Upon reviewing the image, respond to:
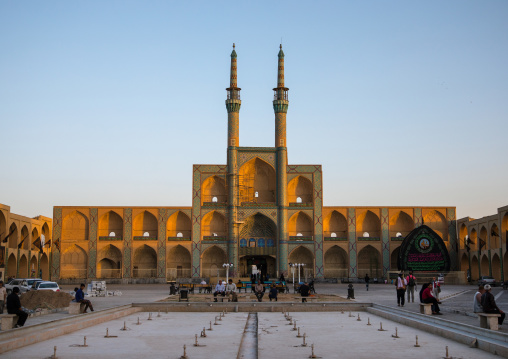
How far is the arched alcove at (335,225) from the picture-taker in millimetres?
49869

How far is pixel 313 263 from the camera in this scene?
47500mm

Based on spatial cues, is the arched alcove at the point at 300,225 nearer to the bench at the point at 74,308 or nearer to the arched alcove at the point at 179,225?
the arched alcove at the point at 179,225

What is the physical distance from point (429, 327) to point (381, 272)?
114 feet

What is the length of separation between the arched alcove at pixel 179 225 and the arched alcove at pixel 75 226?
6.70m

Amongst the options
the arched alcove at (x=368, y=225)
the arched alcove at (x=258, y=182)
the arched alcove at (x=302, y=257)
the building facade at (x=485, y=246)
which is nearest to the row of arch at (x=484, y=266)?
the building facade at (x=485, y=246)

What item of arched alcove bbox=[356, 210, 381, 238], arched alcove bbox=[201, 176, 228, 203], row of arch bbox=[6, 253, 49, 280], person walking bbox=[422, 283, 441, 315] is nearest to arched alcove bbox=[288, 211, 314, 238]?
arched alcove bbox=[356, 210, 381, 238]

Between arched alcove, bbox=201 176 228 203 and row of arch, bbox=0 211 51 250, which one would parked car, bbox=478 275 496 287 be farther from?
row of arch, bbox=0 211 51 250

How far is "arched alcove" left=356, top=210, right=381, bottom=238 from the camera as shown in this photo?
4984cm

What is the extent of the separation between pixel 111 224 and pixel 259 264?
12.6 m

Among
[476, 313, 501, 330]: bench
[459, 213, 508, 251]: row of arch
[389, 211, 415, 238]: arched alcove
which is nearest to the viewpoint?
[476, 313, 501, 330]: bench

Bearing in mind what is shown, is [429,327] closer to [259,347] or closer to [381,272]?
[259,347]

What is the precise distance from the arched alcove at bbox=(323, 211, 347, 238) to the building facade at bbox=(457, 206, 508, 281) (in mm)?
9365

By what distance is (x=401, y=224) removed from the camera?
165 feet

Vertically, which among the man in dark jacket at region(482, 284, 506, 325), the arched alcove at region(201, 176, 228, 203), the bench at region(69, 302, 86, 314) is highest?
the arched alcove at region(201, 176, 228, 203)
